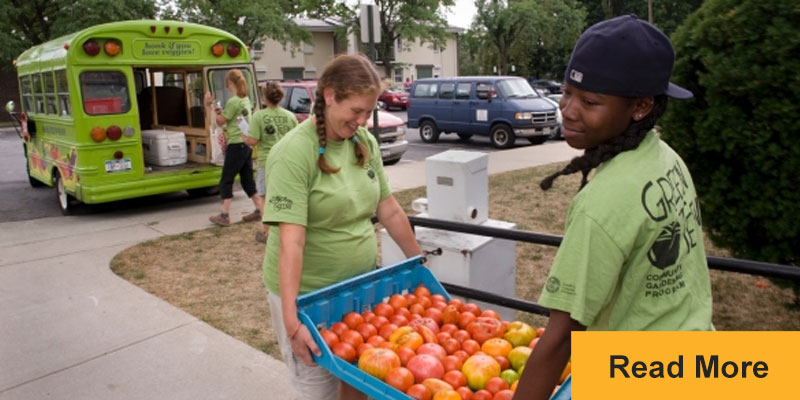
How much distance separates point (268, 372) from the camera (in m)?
4.18

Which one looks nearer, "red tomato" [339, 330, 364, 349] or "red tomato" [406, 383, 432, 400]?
"red tomato" [406, 383, 432, 400]

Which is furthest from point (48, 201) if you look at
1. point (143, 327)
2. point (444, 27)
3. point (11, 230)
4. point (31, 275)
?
point (444, 27)

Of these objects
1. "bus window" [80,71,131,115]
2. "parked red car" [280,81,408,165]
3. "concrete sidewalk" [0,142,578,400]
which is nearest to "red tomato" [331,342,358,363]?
"concrete sidewalk" [0,142,578,400]

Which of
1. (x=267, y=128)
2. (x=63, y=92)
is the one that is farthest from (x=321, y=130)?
(x=63, y=92)

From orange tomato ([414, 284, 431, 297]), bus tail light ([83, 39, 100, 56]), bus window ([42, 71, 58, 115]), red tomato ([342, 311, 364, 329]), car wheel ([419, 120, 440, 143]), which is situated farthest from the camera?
car wheel ([419, 120, 440, 143])

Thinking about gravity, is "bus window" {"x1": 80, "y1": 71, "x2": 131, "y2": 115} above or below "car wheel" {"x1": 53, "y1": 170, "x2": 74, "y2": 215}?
above

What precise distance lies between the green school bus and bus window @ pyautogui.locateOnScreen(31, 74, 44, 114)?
0.06 ft

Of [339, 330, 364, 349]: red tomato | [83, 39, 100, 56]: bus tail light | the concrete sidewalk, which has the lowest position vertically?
the concrete sidewalk

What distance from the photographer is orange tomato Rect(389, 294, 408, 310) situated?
271cm

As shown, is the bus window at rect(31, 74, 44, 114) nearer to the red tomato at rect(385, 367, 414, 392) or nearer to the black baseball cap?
the red tomato at rect(385, 367, 414, 392)

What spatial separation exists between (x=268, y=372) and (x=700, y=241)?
10.6 ft

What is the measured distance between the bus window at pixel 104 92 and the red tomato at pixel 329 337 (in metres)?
7.30

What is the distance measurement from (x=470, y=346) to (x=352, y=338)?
17.7 inches

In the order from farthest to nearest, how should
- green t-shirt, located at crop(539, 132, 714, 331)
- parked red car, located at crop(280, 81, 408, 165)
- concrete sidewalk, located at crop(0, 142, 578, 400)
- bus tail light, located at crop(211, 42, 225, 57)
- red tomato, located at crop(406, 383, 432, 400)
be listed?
parked red car, located at crop(280, 81, 408, 165) < bus tail light, located at crop(211, 42, 225, 57) < concrete sidewalk, located at crop(0, 142, 578, 400) < red tomato, located at crop(406, 383, 432, 400) < green t-shirt, located at crop(539, 132, 714, 331)
